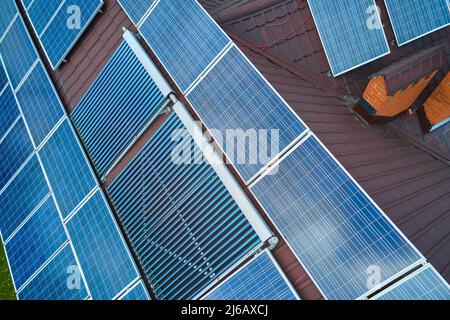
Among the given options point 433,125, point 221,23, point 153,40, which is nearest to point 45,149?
point 153,40

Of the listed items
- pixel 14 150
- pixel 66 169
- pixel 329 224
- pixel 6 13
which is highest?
pixel 6 13

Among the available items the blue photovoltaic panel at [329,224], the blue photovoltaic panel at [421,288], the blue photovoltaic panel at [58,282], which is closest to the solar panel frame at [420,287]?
the blue photovoltaic panel at [421,288]

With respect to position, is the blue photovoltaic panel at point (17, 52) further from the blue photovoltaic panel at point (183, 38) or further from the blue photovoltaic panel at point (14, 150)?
the blue photovoltaic panel at point (183, 38)

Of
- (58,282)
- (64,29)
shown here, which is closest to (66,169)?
(58,282)

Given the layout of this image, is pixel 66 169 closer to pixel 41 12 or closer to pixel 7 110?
pixel 7 110

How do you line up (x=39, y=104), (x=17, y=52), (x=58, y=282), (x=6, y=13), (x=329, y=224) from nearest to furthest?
(x=329, y=224) < (x=58, y=282) < (x=39, y=104) < (x=17, y=52) < (x=6, y=13)

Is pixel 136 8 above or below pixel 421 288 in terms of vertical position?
above

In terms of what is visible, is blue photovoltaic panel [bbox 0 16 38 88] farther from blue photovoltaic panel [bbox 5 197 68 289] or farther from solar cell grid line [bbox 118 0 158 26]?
blue photovoltaic panel [bbox 5 197 68 289]
